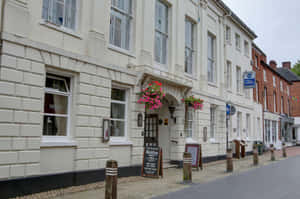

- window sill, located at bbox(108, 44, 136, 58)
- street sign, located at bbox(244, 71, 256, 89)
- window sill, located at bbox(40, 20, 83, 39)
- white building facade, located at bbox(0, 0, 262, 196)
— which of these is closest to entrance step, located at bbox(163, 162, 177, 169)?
white building facade, located at bbox(0, 0, 262, 196)

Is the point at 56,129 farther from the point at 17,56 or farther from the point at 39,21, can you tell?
the point at 39,21

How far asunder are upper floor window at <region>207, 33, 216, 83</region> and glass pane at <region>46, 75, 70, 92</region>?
35.4 feet

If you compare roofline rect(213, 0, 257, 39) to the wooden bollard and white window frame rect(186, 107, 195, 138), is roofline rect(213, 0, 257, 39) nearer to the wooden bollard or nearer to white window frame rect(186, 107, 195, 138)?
white window frame rect(186, 107, 195, 138)

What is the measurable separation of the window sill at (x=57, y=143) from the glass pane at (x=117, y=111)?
7.15ft

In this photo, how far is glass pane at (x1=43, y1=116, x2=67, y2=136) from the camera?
8.05 m

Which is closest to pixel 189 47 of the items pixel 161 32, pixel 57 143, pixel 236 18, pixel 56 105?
pixel 161 32

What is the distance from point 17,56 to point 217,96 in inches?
509

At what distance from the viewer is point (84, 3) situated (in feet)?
30.0

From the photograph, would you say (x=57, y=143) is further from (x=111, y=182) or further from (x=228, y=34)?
(x=228, y=34)

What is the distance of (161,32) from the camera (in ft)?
43.1

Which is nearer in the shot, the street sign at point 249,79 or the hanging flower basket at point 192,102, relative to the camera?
the hanging flower basket at point 192,102

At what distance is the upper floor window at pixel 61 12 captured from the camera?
8.22m

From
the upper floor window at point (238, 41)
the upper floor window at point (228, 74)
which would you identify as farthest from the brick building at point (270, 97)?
the upper floor window at point (228, 74)

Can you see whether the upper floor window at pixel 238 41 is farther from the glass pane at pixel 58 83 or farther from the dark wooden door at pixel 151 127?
the glass pane at pixel 58 83
